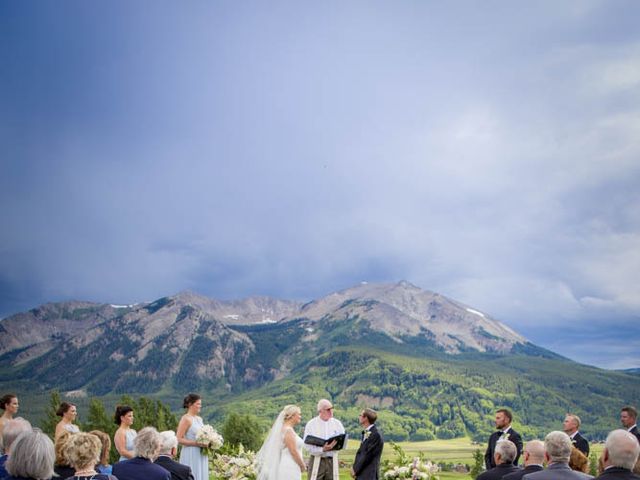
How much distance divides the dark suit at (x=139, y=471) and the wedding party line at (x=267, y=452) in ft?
0.04

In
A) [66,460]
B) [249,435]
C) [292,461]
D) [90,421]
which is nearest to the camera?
[66,460]

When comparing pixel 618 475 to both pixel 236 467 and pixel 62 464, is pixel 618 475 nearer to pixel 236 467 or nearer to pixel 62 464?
pixel 62 464

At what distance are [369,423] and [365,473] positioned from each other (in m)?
1.06

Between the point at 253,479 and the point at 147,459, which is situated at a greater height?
the point at 147,459

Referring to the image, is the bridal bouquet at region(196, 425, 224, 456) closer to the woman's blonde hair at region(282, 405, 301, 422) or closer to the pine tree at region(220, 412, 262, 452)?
the woman's blonde hair at region(282, 405, 301, 422)

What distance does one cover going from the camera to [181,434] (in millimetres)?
11648

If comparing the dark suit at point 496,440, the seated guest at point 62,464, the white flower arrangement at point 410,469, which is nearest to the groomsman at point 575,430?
the dark suit at point 496,440

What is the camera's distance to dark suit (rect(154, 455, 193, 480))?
857 cm

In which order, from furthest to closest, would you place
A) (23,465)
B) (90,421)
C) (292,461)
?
(90,421) → (292,461) → (23,465)

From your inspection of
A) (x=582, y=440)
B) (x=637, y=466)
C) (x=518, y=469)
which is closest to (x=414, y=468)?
(x=582, y=440)

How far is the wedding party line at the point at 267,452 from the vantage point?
5953mm

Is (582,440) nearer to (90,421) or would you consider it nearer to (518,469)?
(518,469)

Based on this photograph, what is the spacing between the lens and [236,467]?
511 inches

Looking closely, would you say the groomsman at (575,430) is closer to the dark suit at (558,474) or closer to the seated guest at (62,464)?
the dark suit at (558,474)
